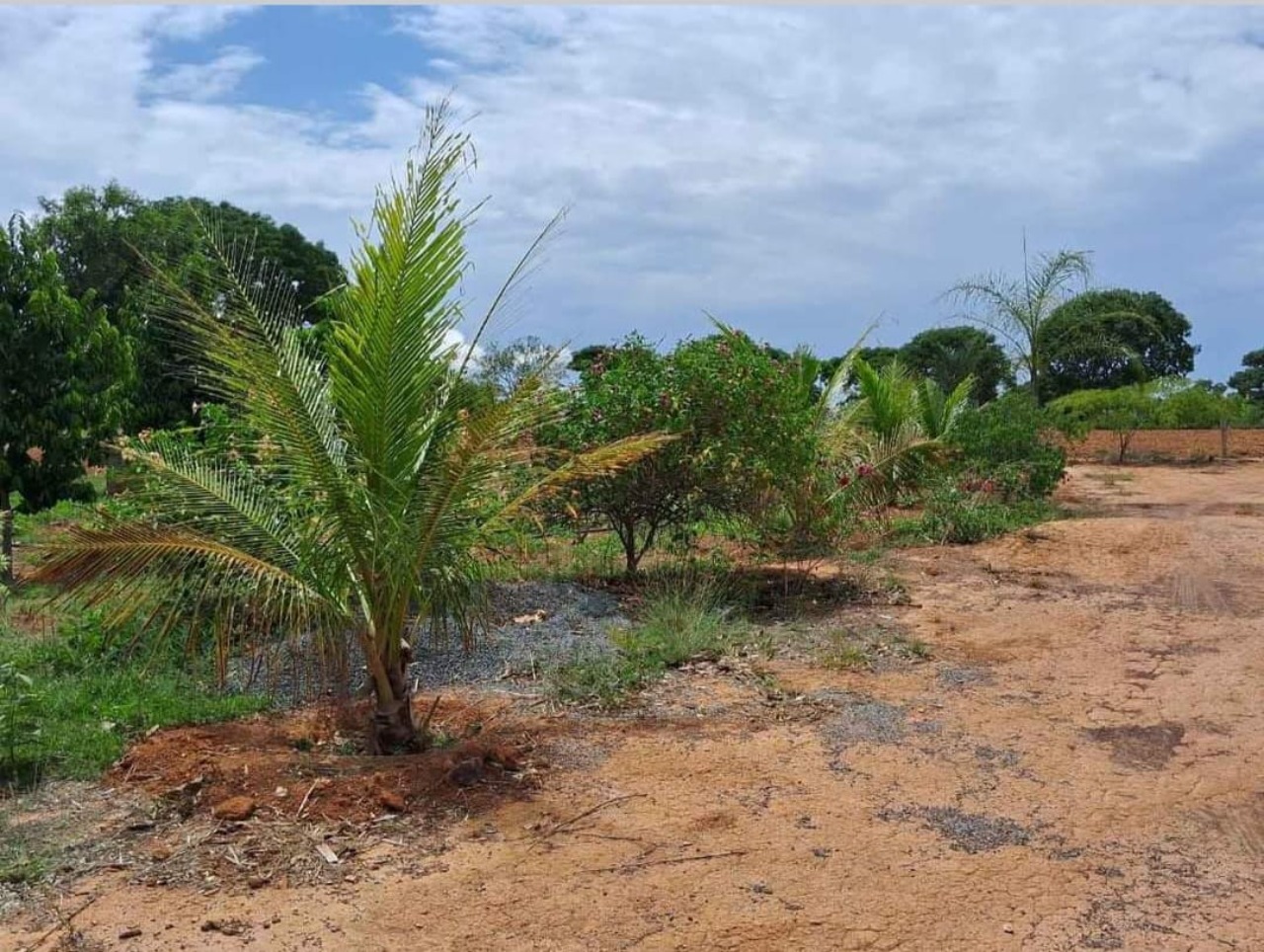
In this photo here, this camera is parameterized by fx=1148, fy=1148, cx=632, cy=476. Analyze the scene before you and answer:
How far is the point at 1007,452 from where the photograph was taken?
18.2 meters

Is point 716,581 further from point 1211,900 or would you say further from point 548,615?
point 1211,900

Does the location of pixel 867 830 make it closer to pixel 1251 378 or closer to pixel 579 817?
pixel 579 817

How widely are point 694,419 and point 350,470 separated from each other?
5.22 m

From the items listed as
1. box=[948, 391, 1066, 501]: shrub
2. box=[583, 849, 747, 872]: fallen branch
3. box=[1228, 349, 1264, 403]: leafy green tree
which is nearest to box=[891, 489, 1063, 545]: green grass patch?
box=[948, 391, 1066, 501]: shrub

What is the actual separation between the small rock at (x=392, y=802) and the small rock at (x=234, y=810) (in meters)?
0.55

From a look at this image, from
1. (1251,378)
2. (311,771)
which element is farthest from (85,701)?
(1251,378)

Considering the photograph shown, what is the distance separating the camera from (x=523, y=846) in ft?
15.6

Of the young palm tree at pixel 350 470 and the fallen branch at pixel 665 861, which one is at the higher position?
the young palm tree at pixel 350 470

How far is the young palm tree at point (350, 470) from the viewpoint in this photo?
16.9 ft

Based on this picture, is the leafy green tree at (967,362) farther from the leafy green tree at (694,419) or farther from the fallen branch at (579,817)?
the fallen branch at (579,817)

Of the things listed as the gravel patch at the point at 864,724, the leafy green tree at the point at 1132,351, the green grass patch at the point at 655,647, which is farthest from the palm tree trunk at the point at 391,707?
the leafy green tree at the point at 1132,351

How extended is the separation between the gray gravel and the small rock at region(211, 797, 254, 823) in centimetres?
97

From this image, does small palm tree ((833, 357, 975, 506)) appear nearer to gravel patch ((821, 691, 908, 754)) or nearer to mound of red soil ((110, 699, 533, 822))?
gravel patch ((821, 691, 908, 754))

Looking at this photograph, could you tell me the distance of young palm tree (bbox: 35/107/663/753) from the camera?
5156 millimetres
